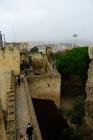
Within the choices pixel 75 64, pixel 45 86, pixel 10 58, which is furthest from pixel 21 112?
pixel 75 64

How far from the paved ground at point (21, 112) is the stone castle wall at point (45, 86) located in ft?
11.7

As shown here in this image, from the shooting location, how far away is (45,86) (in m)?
27.9

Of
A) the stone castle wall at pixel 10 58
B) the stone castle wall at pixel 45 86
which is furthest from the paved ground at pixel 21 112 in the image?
the stone castle wall at pixel 45 86

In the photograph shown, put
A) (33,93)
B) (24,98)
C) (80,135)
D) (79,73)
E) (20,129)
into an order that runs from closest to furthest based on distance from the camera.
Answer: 1. (20,129)
2. (80,135)
3. (24,98)
4. (33,93)
5. (79,73)

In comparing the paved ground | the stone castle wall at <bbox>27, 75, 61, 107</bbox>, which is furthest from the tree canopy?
the paved ground

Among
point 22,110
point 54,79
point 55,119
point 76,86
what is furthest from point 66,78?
point 22,110

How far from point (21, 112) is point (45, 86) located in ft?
33.6

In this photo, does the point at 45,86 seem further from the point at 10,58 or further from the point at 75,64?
the point at 75,64

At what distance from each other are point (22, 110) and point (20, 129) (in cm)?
362

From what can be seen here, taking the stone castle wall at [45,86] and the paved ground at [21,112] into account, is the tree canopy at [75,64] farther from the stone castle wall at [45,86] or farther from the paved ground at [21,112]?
the paved ground at [21,112]

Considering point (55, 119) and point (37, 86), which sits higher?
point (37, 86)

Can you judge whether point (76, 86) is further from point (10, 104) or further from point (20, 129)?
point (20, 129)

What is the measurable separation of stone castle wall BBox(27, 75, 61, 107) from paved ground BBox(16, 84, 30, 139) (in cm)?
356

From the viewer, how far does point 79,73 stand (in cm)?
3700
